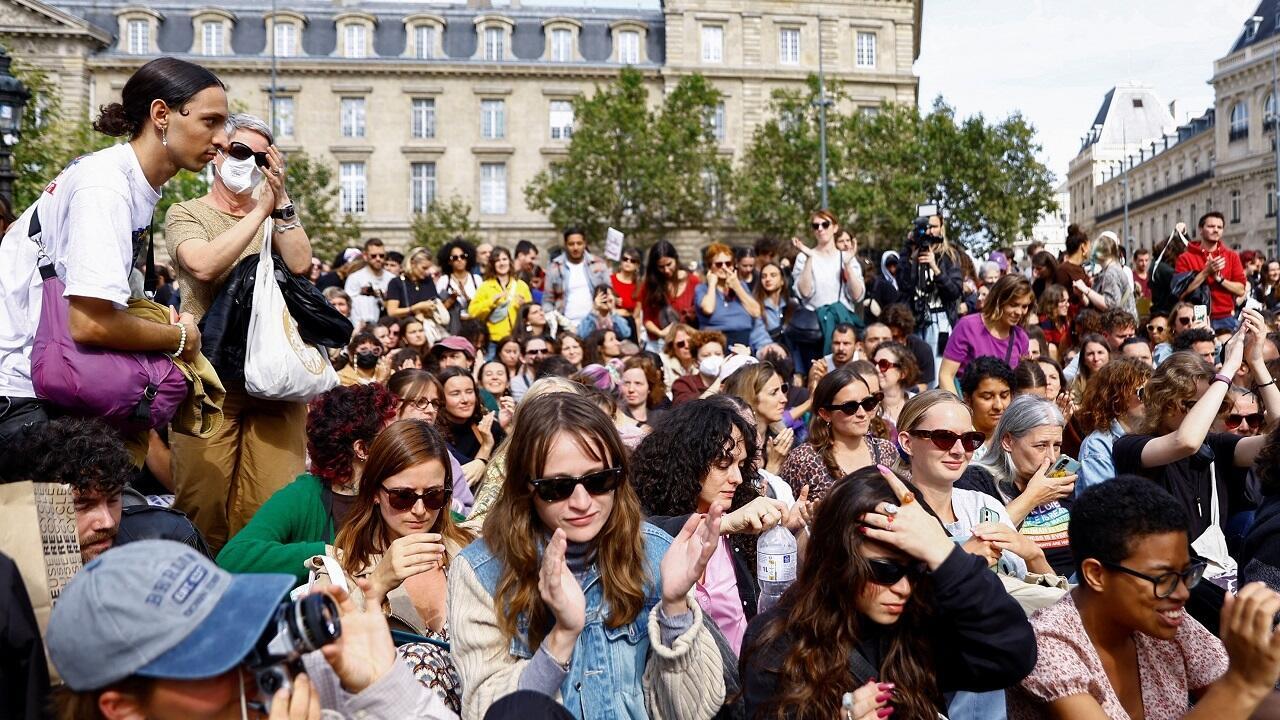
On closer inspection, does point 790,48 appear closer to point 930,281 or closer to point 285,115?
point 285,115

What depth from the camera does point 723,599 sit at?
4.28m

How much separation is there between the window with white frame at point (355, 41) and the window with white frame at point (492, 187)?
8.31 m

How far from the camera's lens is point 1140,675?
3357 mm

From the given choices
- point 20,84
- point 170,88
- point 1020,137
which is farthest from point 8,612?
point 1020,137

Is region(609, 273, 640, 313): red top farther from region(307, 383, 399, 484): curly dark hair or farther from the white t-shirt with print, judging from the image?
the white t-shirt with print

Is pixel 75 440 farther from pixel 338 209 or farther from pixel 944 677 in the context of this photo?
pixel 338 209

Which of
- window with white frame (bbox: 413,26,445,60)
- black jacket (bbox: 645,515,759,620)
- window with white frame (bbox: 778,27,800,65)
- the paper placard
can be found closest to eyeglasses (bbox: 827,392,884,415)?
black jacket (bbox: 645,515,759,620)

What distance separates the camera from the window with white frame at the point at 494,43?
56.6 m

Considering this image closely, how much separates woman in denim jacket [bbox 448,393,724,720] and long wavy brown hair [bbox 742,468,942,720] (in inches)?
10.9

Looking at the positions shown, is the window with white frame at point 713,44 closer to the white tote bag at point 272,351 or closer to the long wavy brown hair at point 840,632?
the white tote bag at point 272,351

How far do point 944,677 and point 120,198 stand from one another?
327 centimetres

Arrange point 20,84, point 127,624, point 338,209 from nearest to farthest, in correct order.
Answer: point 127,624 < point 20,84 < point 338,209

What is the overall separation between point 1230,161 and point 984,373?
85750mm

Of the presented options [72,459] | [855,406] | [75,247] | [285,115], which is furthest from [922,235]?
[285,115]
